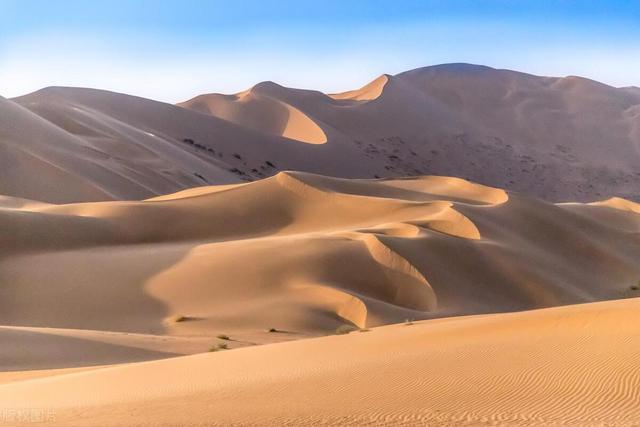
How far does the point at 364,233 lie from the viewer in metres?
27.1

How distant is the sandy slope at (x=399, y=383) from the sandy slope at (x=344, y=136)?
3214cm

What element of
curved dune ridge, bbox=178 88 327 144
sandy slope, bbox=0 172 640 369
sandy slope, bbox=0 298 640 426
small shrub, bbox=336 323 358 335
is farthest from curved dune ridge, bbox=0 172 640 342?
curved dune ridge, bbox=178 88 327 144

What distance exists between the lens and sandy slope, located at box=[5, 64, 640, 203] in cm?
4688

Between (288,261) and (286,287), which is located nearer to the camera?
(286,287)

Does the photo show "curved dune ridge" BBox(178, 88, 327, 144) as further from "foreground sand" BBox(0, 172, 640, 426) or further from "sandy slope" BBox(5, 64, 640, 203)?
"foreground sand" BBox(0, 172, 640, 426)

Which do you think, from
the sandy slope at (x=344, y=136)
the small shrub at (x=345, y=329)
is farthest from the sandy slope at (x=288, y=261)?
the sandy slope at (x=344, y=136)

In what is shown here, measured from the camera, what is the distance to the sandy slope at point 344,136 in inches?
1845

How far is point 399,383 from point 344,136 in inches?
2782

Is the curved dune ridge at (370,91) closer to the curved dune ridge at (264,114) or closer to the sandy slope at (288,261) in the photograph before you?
the curved dune ridge at (264,114)

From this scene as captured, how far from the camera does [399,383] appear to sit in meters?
9.02

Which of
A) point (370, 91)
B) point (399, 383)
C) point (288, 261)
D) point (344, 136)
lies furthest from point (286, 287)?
point (370, 91)

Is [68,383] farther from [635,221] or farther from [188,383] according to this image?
[635,221]

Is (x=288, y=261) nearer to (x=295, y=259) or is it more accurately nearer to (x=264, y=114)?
(x=295, y=259)

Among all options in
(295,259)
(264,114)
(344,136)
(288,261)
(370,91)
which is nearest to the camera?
(288,261)
